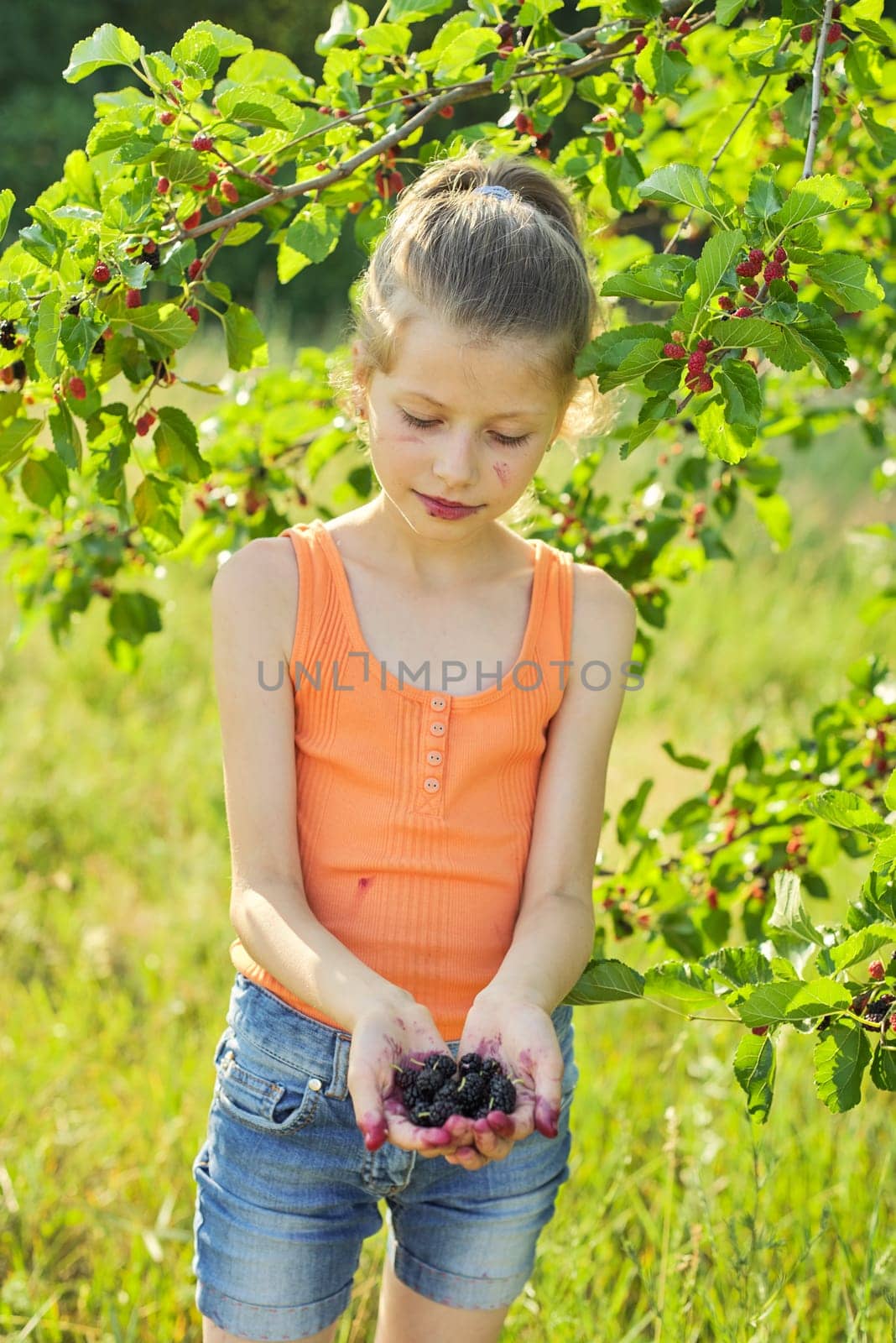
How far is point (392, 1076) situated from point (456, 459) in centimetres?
61

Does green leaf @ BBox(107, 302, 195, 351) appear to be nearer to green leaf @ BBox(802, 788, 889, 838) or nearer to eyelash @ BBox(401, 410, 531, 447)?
eyelash @ BBox(401, 410, 531, 447)

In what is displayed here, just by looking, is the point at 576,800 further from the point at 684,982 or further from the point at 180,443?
the point at 180,443

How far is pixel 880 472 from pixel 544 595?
1325mm

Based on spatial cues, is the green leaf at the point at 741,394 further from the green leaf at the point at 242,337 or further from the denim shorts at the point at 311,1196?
the denim shorts at the point at 311,1196

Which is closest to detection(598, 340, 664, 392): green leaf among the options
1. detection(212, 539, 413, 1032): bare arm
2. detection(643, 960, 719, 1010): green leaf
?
detection(212, 539, 413, 1032): bare arm

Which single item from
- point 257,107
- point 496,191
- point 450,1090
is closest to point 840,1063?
point 450,1090

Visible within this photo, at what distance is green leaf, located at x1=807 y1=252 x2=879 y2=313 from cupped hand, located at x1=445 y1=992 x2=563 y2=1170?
718mm

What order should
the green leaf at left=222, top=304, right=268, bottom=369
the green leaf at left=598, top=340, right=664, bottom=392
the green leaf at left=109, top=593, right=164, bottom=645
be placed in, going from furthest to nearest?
the green leaf at left=109, top=593, right=164, bottom=645 → the green leaf at left=222, top=304, right=268, bottom=369 → the green leaf at left=598, top=340, right=664, bottom=392

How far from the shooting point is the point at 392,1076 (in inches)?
46.2

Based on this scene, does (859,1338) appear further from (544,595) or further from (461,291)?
(461,291)

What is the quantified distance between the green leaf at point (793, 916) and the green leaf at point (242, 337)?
84 centimetres

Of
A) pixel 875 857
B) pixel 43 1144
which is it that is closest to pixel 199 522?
pixel 43 1144

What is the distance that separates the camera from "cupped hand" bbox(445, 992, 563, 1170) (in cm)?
111

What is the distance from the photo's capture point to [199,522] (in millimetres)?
2094
